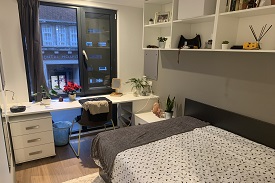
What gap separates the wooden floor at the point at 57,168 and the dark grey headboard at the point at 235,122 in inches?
61.2

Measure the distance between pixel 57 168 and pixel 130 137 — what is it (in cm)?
120

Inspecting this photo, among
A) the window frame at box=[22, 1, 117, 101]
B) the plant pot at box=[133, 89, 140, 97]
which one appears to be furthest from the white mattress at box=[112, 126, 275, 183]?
the window frame at box=[22, 1, 117, 101]

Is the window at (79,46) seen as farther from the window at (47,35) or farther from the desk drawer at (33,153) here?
the desk drawer at (33,153)

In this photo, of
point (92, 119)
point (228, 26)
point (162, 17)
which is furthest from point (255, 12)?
point (92, 119)

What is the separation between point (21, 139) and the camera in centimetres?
244

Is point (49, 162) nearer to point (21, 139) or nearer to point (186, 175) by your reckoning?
point (21, 139)

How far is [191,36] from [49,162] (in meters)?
2.61

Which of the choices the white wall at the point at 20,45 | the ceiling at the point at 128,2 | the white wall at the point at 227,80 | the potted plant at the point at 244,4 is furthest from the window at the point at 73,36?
the potted plant at the point at 244,4

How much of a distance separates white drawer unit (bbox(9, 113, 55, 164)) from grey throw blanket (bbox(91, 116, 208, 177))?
0.87 meters

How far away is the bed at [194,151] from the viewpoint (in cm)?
147

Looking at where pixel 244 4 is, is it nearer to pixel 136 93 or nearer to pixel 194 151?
pixel 194 151

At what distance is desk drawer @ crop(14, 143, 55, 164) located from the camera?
246 centimetres

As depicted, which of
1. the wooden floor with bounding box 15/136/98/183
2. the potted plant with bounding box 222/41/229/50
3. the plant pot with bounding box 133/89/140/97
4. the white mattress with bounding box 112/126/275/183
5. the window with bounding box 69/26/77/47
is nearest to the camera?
the white mattress with bounding box 112/126/275/183

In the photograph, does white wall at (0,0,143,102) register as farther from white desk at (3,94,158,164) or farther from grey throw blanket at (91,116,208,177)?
grey throw blanket at (91,116,208,177)
